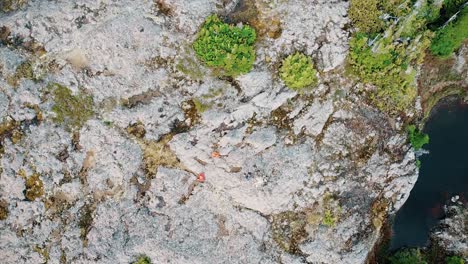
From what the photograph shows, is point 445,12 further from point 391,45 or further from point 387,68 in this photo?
point 387,68

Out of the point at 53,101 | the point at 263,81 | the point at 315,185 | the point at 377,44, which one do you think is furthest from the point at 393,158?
the point at 53,101

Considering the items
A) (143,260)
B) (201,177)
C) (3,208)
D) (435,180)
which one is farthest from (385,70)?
(3,208)

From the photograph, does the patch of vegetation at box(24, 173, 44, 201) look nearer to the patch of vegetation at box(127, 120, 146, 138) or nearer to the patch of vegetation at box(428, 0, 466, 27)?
the patch of vegetation at box(127, 120, 146, 138)

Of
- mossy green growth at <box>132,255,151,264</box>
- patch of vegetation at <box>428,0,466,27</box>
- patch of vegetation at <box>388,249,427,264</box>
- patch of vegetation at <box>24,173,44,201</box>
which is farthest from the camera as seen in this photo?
patch of vegetation at <box>388,249,427,264</box>

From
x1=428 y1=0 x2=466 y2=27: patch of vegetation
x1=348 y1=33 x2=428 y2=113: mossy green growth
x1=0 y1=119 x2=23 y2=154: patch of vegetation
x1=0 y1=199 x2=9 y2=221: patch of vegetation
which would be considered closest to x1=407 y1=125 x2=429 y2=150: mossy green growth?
x1=348 y1=33 x2=428 y2=113: mossy green growth

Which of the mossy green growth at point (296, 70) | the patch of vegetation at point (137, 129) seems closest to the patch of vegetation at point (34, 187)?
the patch of vegetation at point (137, 129)

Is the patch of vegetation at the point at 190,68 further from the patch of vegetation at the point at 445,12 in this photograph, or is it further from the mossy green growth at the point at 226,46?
the patch of vegetation at the point at 445,12
